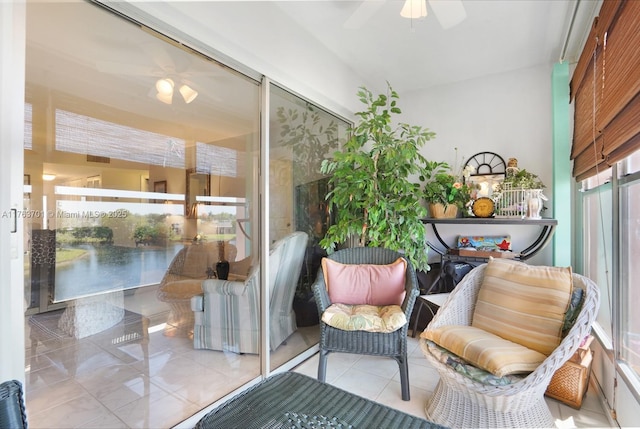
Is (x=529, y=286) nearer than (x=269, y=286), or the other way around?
(x=529, y=286)

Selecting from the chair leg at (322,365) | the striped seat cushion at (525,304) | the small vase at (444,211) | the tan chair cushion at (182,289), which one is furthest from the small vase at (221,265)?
the small vase at (444,211)

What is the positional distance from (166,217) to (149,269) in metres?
0.31

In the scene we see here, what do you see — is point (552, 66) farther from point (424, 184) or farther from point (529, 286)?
point (529, 286)

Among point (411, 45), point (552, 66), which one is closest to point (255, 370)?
point (411, 45)

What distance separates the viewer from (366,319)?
190 centimetres

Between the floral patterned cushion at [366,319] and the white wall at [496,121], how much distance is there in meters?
1.63

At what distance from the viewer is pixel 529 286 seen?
1.71 meters

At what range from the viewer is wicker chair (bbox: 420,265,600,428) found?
1363mm

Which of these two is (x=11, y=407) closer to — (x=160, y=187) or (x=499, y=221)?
(x=160, y=187)

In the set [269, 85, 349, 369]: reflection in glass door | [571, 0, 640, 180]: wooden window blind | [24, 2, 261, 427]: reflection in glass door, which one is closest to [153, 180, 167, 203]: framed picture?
[24, 2, 261, 427]: reflection in glass door

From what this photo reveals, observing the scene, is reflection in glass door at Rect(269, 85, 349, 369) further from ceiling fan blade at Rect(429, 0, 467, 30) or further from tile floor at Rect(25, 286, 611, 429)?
ceiling fan blade at Rect(429, 0, 467, 30)

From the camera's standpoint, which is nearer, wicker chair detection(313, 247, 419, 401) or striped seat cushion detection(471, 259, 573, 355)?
striped seat cushion detection(471, 259, 573, 355)

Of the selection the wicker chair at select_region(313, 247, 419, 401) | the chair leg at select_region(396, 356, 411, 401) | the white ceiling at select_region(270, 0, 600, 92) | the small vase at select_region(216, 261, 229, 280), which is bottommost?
the chair leg at select_region(396, 356, 411, 401)

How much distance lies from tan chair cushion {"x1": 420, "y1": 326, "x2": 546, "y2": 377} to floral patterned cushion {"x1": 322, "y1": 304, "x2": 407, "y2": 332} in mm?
200
